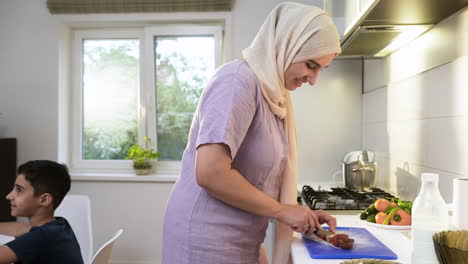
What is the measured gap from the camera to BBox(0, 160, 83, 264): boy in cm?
147

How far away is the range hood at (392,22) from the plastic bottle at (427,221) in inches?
27.7

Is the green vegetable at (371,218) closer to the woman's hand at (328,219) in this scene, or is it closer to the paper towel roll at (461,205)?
the woman's hand at (328,219)

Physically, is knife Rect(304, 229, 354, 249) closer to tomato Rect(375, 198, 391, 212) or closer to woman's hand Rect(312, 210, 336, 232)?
woman's hand Rect(312, 210, 336, 232)

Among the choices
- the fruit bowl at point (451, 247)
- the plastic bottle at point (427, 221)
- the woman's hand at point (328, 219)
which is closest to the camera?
the fruit bowl at point (451, 247)

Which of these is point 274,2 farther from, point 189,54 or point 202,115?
point 202,115

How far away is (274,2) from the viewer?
3078 millimetres

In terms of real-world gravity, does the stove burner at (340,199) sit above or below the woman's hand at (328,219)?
below

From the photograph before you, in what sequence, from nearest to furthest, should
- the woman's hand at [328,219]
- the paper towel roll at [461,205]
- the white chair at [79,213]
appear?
the paper towel roll at [461,205] → the woman's hand at [328,219] → the white chair at [79,213]

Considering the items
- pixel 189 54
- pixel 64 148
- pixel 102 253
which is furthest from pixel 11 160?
pixel 102 253

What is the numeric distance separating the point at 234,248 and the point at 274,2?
7.44 feet

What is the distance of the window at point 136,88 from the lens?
3346 mm

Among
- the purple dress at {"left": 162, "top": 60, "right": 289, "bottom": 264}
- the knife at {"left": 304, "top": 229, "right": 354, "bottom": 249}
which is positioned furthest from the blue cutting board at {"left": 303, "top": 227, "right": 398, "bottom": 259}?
the purple dress at {"left": 162, "top": 60, "right": 289, "bottom": 264}

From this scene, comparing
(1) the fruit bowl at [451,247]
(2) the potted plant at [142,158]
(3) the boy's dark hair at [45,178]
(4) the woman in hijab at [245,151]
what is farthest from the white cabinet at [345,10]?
(2) the potted plant at [142,158]

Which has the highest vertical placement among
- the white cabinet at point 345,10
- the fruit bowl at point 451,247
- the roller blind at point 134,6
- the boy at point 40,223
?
the roller blind at point 134,6
